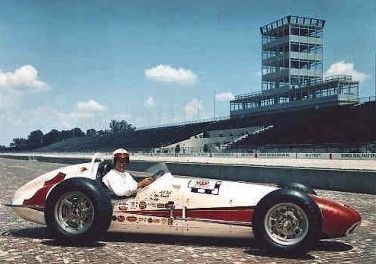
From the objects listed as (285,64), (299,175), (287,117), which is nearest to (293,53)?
(285,64)

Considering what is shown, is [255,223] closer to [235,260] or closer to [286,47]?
[235,260]

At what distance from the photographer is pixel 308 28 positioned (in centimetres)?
11631

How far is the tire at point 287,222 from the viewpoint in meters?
6.32

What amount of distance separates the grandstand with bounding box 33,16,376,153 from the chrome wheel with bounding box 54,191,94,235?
147 ft

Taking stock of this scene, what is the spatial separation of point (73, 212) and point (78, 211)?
0.25 ft

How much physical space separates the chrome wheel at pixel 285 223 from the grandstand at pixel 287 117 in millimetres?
44380

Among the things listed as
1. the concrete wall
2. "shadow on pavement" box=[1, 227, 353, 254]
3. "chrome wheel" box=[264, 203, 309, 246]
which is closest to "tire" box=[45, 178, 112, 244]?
"shadow on pavement" box=[1, 227, 353, 254]

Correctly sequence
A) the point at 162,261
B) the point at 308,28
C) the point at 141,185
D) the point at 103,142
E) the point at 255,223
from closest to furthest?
1. the point at 162,261
2. the point at 255,223
3. the point at 141,185
4. the point at 308,28
5. the point at 103,142

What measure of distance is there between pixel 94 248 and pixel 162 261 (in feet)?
3.95

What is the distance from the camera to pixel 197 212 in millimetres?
6938

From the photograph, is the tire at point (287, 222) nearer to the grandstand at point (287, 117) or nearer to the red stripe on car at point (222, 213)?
the red stripe on car at point (222, 213)

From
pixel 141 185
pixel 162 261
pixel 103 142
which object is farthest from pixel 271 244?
pixel 103 142

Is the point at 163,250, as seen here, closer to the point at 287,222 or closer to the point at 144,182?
the point at 144,182

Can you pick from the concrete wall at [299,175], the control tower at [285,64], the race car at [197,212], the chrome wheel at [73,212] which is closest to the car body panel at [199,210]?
the race car at [197,212]
